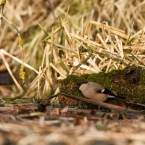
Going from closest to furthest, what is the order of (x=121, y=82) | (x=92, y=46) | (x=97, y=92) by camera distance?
(x=97, y=92) → (x=121, y=82) → (x=92, y=46)

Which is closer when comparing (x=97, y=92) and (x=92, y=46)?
(x=97, y=92)

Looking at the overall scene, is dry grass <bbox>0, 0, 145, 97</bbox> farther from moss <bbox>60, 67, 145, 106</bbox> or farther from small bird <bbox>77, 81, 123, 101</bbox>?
small bird <bbox>77, 81, 123, 101</bbox>

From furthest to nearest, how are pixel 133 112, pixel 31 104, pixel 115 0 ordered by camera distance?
pixel 115 0, pixel 31 104, pixel 133 112

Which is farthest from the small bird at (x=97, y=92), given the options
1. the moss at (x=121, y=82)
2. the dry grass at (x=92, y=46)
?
the dry grass at (x=92, y=46)

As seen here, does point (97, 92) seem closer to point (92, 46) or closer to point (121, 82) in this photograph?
point (121, 82)

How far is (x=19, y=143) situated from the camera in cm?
234

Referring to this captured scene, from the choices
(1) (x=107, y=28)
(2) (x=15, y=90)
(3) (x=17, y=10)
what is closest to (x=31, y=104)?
(1) (x=107, y=28)

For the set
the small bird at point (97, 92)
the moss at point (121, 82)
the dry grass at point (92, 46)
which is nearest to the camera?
the small bird at point (97, 92)

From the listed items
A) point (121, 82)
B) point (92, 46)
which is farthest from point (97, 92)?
point (92, 46)

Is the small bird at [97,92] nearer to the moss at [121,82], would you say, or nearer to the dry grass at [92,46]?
the moss at [121,82]

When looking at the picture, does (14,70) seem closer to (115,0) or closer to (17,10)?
(17,10)

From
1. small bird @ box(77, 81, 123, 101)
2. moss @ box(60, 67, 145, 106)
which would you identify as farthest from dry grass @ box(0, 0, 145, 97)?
small bird @ box(77, 81, 123, 101)

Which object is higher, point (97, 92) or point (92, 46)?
point (92, 46)

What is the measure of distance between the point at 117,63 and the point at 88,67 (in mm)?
275
